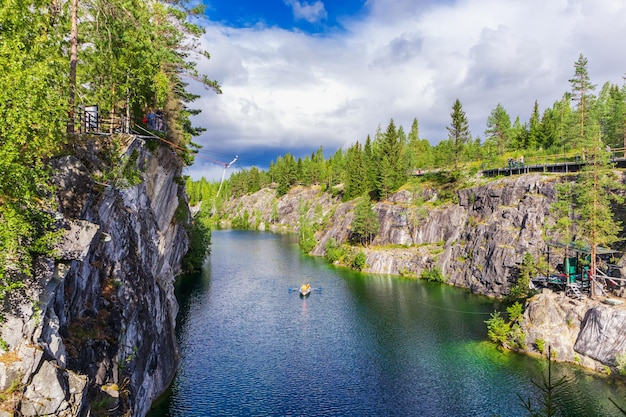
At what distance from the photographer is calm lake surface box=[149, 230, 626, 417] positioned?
33.2 metres

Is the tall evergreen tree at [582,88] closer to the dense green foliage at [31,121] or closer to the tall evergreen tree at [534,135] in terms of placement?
the tall evergreen tree at [534,135]

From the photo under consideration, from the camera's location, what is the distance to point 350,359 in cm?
4247

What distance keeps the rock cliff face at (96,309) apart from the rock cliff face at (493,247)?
39430mm

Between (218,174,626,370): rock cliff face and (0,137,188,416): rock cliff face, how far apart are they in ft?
129

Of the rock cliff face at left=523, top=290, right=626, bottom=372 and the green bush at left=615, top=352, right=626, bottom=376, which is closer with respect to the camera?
the green bush at left=615, top=352, right=626, bottom=376

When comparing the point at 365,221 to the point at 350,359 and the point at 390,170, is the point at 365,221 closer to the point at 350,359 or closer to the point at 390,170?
the point at 390,170

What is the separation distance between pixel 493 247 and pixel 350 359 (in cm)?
3952

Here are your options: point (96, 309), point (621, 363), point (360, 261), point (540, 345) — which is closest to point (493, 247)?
point (540, 345)

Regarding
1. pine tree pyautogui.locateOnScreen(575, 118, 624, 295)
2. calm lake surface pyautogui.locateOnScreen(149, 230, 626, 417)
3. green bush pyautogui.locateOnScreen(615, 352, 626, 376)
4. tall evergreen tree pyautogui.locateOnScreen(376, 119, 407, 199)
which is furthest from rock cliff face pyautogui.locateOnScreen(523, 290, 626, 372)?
tall evergreen tree pyautogui.locateOnScreen(376, 119, 407, 199)

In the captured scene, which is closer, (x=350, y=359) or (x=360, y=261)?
(x=350, y=359)

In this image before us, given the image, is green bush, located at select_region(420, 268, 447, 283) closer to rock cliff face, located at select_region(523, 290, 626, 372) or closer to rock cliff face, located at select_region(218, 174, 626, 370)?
rock cliff face, located at select_region(218, 174, 626, 370)

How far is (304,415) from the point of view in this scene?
1248 inches

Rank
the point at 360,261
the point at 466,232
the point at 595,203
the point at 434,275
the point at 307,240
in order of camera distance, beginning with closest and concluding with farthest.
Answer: the point at 595,203 < the point at 434,275 < the point at 466,232 < the point at 360,261 < the point at 307,240

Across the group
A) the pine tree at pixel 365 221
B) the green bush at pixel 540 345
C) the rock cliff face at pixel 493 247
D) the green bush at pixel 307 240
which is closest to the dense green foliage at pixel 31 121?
the green bush at pixel 540 345
